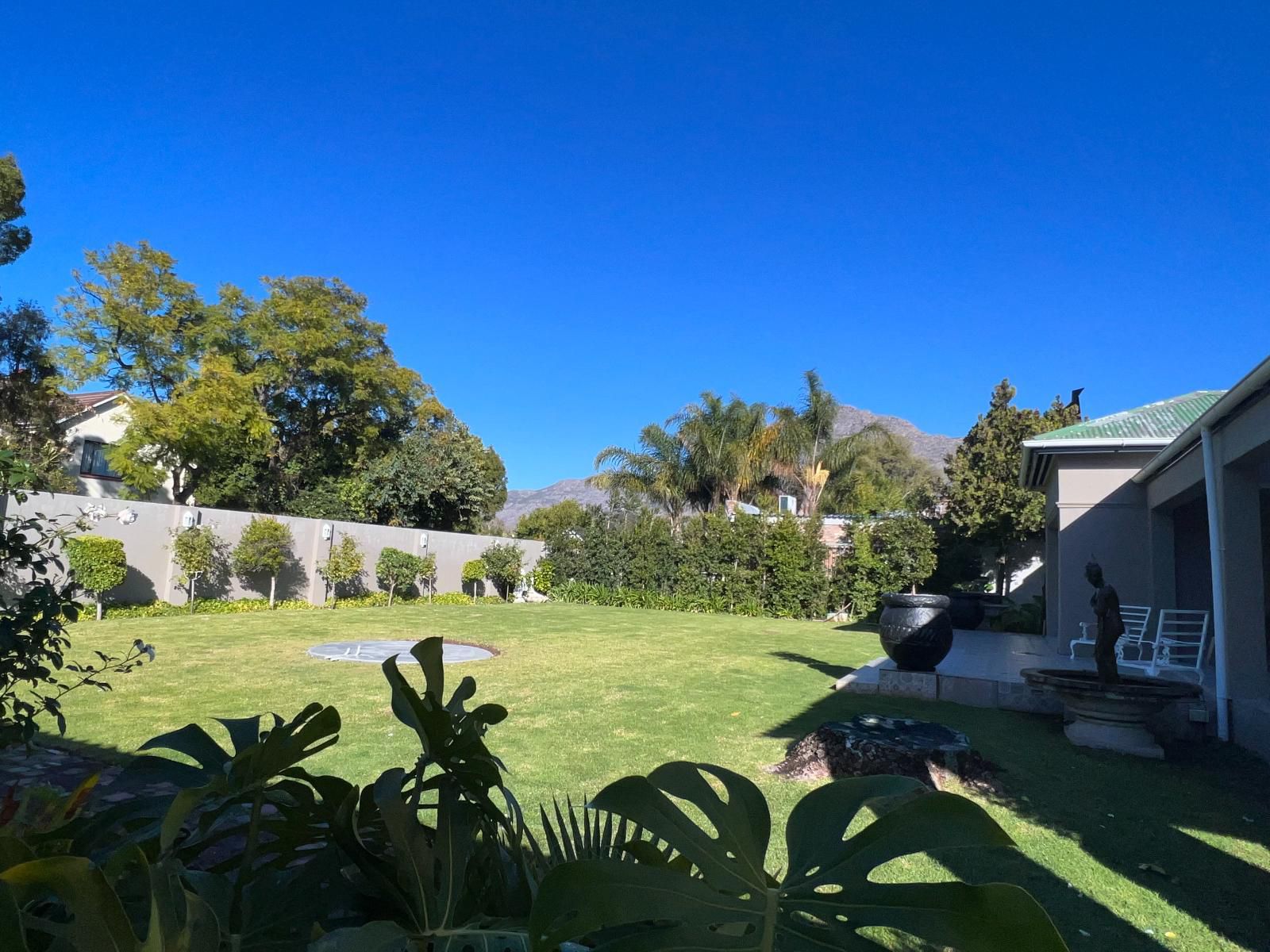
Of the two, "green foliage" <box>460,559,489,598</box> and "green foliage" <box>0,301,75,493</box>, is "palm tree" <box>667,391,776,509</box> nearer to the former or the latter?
"green foliage" <box>460,559,489,598</box>

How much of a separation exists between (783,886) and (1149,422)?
11.4 m

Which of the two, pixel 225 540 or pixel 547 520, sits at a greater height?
pixel 547 520

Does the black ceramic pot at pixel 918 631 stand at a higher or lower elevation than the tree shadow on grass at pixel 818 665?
higher

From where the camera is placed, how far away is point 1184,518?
32.5 ft

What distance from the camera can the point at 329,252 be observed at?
25.2 metres

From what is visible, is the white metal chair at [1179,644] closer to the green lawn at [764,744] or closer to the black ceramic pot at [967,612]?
the green lawn at [764,744]

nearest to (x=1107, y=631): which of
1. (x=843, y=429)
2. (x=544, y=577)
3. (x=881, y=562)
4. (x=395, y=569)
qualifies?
(x=881, y=562)

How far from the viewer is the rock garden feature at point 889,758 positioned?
437 cm

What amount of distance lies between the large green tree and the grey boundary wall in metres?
13.2

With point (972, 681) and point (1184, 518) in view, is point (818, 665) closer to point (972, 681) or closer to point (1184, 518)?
point (972, 681)

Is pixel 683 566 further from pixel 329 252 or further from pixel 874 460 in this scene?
pixel 874 460

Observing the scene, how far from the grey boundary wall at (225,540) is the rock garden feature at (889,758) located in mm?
9863

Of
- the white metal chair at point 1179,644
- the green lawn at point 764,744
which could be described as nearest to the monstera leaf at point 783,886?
the green lawn at point 764,744

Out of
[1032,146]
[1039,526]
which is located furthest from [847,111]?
[1039,526]
